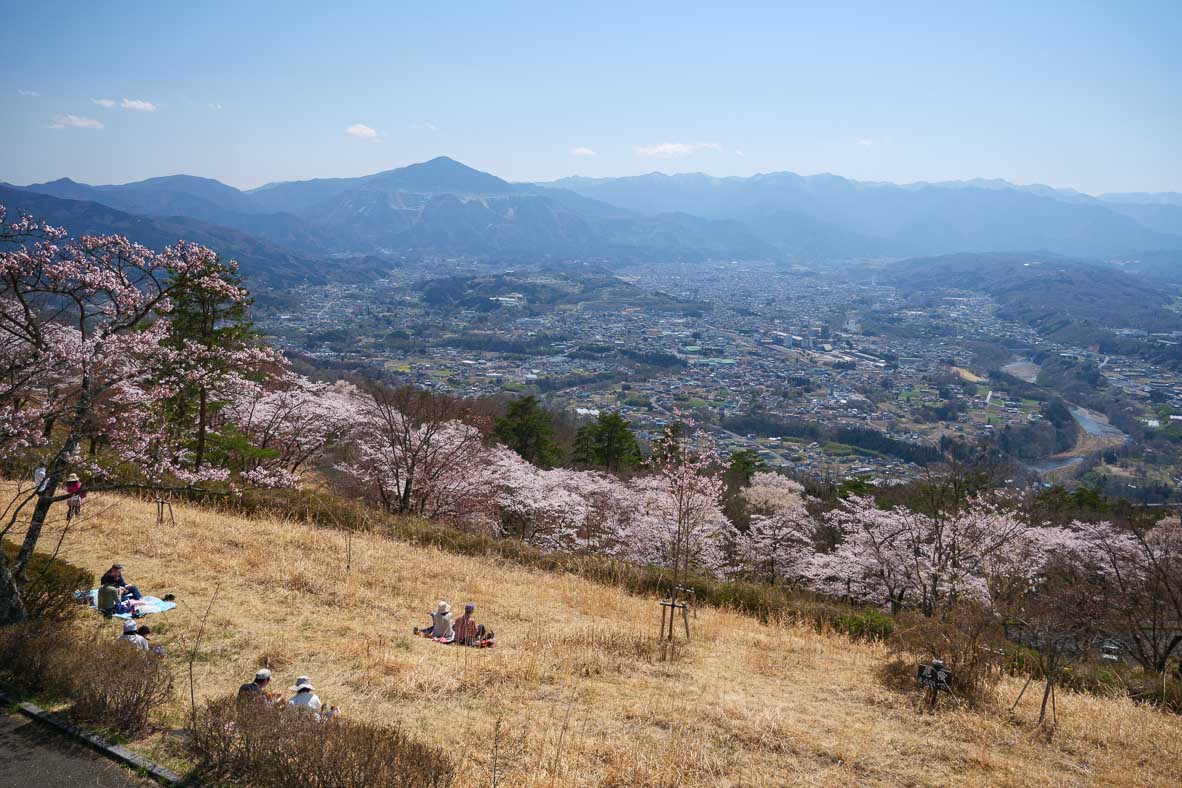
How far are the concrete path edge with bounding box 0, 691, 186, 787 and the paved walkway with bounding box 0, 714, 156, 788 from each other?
4cm

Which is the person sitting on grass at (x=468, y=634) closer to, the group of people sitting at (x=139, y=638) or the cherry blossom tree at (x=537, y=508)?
the group of people sitting at (x=139, y=638)

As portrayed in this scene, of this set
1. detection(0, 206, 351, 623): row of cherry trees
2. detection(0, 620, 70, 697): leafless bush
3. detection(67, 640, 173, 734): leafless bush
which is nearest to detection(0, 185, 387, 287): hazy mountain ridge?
detection(0, 206, 351, 623): row of cherry trees

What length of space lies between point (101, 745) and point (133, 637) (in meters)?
1.88

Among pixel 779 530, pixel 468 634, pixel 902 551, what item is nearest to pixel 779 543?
pixel 779 530

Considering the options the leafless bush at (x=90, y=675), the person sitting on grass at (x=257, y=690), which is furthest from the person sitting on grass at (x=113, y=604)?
the person sitting on grass at (x=257, y=690)

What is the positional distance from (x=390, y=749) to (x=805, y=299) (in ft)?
594

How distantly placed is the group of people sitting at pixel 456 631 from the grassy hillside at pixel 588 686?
28 centimetres

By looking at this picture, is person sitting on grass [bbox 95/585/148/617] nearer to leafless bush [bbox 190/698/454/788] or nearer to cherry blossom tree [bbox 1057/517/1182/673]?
leafless bush [bbox 190/698/454/788]

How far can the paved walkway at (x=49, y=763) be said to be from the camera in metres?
4.01

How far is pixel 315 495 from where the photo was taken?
45.9 ft

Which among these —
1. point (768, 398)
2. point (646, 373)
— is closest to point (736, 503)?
point (768, 398)

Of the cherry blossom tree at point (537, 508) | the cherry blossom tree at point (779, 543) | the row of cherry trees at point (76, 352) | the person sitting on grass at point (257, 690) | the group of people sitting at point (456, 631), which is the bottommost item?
the cherry blossom tree at point (779, 543)

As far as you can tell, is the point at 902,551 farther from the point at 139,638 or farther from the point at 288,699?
the point at 139,638

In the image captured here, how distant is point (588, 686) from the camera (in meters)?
6.37
